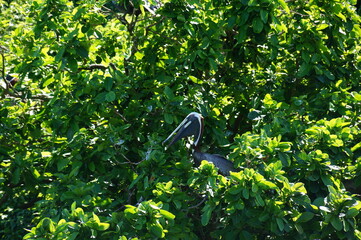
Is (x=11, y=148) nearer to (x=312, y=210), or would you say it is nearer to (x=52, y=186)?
(x=52, y=186)

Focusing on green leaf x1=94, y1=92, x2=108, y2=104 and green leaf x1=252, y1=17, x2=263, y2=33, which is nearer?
green leaf x1=94, y1=92, x2=108, y2=104

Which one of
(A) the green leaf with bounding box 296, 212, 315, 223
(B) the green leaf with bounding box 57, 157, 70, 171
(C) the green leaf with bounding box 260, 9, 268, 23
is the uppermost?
(C) the green leaf with bounding box 260, 9, 268, 23

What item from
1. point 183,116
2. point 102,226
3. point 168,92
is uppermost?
point 168,92

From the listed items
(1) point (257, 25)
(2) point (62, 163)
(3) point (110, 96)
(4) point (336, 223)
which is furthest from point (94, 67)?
(4) point (336, 223)

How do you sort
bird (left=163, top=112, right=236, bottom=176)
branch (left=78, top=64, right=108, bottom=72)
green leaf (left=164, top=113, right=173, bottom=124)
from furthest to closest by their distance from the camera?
branch (left=78, top=64, right=108, bottom=72) < green leaf (left=164, top=113, right=173, bottom=124) < bird (left=163, top=112, right=236, bottom=176)

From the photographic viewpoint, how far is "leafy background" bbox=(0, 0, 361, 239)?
3752 millimetres

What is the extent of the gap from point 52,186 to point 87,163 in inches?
12.3

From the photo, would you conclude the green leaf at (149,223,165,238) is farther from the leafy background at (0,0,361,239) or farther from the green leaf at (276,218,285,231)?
the green leaf at (276,218,285,231)

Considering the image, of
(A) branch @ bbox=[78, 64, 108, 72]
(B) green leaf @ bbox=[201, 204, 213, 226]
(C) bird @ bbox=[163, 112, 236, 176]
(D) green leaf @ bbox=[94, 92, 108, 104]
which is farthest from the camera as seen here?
(A) branch @ bbox=[78, 64, 108, 72]

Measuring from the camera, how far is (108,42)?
533 cm

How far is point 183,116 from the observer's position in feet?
15.6

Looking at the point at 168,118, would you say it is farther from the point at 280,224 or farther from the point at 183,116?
the point at 280,224

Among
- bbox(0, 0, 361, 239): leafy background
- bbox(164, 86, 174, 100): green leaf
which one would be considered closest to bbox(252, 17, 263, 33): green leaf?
bbox(0, 0, 361, 239): leafy background

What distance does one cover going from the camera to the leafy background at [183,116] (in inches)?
148
